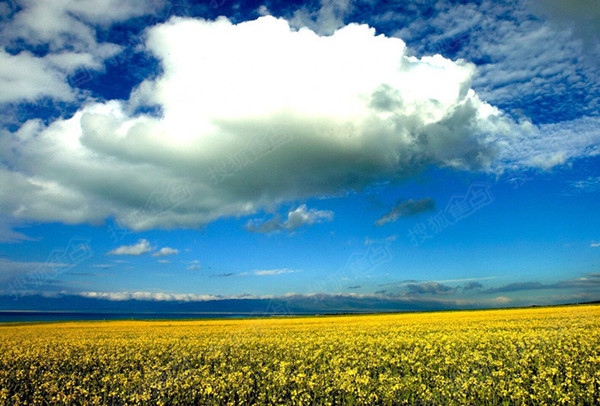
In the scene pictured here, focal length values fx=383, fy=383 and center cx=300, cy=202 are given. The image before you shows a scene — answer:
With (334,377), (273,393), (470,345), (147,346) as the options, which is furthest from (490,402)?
(147,346)

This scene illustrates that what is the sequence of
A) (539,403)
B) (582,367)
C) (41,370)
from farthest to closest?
(41,370) → (582,367) → (539,403)

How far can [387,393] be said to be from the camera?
1163 centimetres

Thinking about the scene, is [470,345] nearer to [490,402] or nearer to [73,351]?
[490,402]

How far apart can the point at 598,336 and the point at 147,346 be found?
26666 millimetres

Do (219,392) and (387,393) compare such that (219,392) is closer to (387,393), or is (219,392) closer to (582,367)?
(387,393)

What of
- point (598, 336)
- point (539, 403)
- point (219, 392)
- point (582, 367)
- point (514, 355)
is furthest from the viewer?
point (598, 336)

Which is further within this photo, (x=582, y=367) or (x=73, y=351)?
(x=73, y=351)

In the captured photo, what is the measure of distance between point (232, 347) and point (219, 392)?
1100 centimetres

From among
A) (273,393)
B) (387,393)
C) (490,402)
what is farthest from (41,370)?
(490,402)

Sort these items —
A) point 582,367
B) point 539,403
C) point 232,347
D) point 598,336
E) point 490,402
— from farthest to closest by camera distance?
point 232,347 → point 598,336 → point 582,367 → point 490,402 → point 539,403

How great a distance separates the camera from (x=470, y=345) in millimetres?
20609

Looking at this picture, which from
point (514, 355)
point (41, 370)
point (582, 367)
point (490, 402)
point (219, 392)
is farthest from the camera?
point (41, 370)

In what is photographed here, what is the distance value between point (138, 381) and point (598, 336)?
934 inches

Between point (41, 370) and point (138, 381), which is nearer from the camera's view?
point (138, 381)
